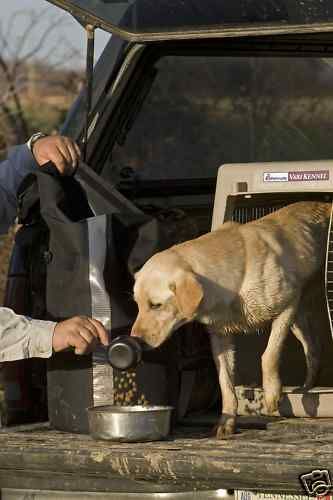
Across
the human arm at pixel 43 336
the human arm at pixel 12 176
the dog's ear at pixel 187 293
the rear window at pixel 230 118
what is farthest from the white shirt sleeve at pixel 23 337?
the rear window at pixel 230 118

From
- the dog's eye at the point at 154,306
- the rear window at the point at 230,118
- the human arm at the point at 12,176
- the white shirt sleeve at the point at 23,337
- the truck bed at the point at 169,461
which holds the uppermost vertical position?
the rear window at the point at 230,118

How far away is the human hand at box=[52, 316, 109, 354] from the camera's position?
14.3ft

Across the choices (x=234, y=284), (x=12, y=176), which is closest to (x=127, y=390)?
(x=234, y=284)

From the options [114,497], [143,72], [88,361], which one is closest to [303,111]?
[143,72]

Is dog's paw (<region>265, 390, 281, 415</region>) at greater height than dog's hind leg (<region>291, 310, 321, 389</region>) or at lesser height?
lesser

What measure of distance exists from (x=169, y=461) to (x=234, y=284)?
3.12ft

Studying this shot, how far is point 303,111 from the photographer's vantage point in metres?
5.90

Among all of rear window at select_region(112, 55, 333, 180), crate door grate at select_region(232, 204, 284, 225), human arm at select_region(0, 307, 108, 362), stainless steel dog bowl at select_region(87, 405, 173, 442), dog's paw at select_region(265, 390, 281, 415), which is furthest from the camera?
rear window at select_region(112, 55, 333, 180)

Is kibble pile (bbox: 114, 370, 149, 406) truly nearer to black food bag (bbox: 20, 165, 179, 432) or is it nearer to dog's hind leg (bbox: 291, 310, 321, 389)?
black food bag (bbox: 20, 165, 179, 432)

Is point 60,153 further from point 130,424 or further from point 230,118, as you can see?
point 230,118

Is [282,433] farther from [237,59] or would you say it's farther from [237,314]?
[237,59]

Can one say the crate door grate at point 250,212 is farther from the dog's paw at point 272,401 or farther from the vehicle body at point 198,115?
the dog's paw at point 272,401

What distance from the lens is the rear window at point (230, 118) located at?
5.88 metres

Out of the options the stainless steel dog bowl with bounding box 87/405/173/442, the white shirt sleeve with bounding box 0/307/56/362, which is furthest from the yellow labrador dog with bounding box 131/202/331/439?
the white shirt sleeve with bounding box 0/307/56/362
